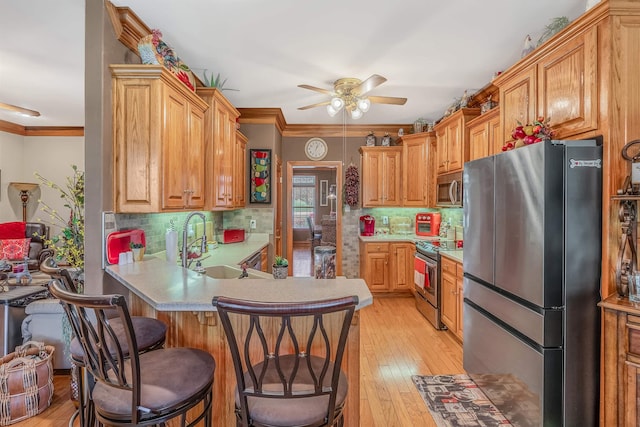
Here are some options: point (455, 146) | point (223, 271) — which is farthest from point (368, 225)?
point (223, 271)

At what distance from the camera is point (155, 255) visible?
2641mm

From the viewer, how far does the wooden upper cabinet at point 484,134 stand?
3023 millimetres

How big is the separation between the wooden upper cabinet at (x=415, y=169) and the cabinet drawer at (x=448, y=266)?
1506 mm

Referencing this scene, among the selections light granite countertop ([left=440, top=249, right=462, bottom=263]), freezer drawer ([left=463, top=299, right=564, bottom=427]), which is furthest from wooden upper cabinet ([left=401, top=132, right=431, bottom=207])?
freezer drawer ([left=463, top=299, right=564, bottom=427])

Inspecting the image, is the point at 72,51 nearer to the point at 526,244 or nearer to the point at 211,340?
the point at 211,340

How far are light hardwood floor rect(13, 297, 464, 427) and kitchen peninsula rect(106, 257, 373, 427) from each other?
709 millimetres

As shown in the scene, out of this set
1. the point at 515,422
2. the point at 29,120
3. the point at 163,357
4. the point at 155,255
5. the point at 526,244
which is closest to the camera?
the point at 163,357

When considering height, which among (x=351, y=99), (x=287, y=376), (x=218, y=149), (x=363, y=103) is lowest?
(x=287, y=376)

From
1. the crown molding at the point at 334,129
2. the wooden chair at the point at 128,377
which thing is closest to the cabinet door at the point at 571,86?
the wooden chair at the point at 128,377

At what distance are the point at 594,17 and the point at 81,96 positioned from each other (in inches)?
206

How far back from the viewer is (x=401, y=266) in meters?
4.68

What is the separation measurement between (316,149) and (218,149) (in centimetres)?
247

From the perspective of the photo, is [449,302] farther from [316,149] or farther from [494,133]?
[316,149]

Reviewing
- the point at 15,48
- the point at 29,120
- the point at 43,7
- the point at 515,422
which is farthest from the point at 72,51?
the point at 515,422
